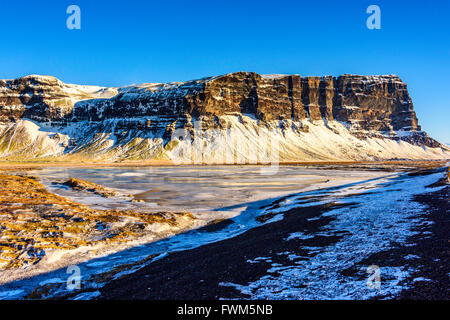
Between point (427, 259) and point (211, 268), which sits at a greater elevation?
point (427, 259)

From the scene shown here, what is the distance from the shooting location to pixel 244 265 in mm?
11273

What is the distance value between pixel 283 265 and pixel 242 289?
2.64 meters

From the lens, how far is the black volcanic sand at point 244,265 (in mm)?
8570

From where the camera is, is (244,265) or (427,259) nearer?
→ (427,259)

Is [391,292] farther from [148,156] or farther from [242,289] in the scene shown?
[148,156]

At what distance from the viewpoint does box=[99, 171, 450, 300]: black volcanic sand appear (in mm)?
8570

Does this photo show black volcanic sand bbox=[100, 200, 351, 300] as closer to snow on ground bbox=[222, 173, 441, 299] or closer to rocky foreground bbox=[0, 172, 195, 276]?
snow on ground bbox=[222, 173, 441, 299]
